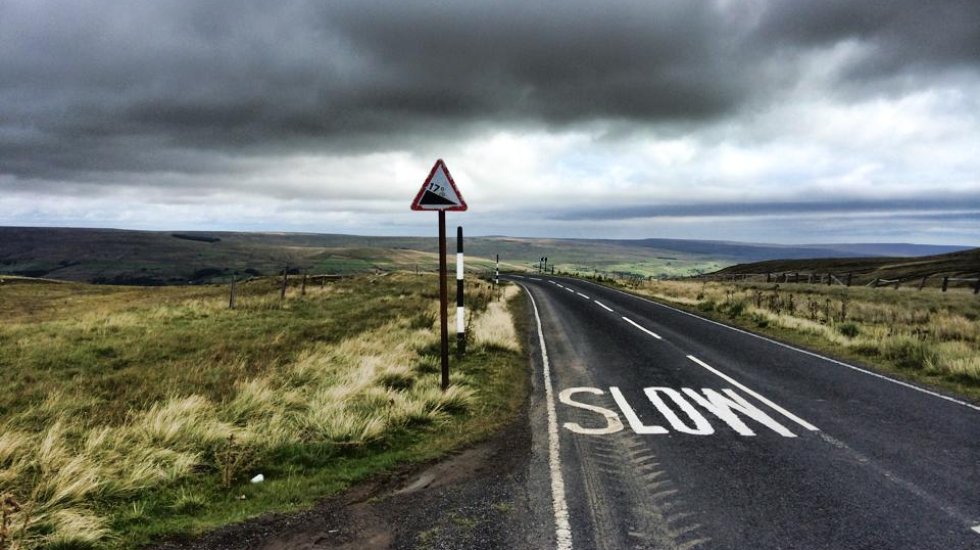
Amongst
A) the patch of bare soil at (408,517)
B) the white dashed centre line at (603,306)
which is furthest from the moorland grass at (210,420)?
the white dashed centre line at (603,306)

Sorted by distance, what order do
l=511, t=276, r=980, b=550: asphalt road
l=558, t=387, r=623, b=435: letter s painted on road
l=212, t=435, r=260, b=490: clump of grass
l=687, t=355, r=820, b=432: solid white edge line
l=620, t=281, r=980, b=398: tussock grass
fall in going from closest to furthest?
l=511, t=276, r=980, b=550: asphalt road, l=212, t=435, r=260, b=490: clump of grass, l=558, t=387, r=623, b=435: letter s painted on road, l=687, t=355, r=820, b=432: solid white edge line, l=620, t=281, r=980, b=398: tussock grass

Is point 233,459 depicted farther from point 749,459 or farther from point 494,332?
point 494,332

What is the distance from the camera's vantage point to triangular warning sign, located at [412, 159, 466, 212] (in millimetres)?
8070

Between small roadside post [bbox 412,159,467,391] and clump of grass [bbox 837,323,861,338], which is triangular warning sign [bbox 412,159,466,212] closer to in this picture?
small roadside post [bbox 412,159,467,391]

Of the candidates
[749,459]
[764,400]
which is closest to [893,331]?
[764,400]

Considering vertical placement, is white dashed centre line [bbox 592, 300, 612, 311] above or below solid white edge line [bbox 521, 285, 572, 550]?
below

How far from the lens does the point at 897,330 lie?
1581cm

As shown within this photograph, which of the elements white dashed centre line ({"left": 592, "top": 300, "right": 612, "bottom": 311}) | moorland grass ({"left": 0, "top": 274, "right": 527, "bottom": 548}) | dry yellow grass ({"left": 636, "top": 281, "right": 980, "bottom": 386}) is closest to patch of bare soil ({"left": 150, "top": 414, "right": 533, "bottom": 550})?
moorland grass ({"left": 0, "top": 274, "right": 527, "bottom": 548})

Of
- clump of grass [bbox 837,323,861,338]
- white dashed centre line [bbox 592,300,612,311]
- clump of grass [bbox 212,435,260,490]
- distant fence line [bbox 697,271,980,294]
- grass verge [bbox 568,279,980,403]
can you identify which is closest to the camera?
clump of grass [bbox 212,435,260,490]

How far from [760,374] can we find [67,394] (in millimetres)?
12800

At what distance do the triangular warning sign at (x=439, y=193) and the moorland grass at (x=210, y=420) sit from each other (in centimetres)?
299

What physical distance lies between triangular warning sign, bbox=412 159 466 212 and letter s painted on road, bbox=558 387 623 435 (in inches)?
142

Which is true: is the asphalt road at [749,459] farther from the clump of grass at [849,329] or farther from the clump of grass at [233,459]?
the clump of grass at [849,329]

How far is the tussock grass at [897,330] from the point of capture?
407 inches
